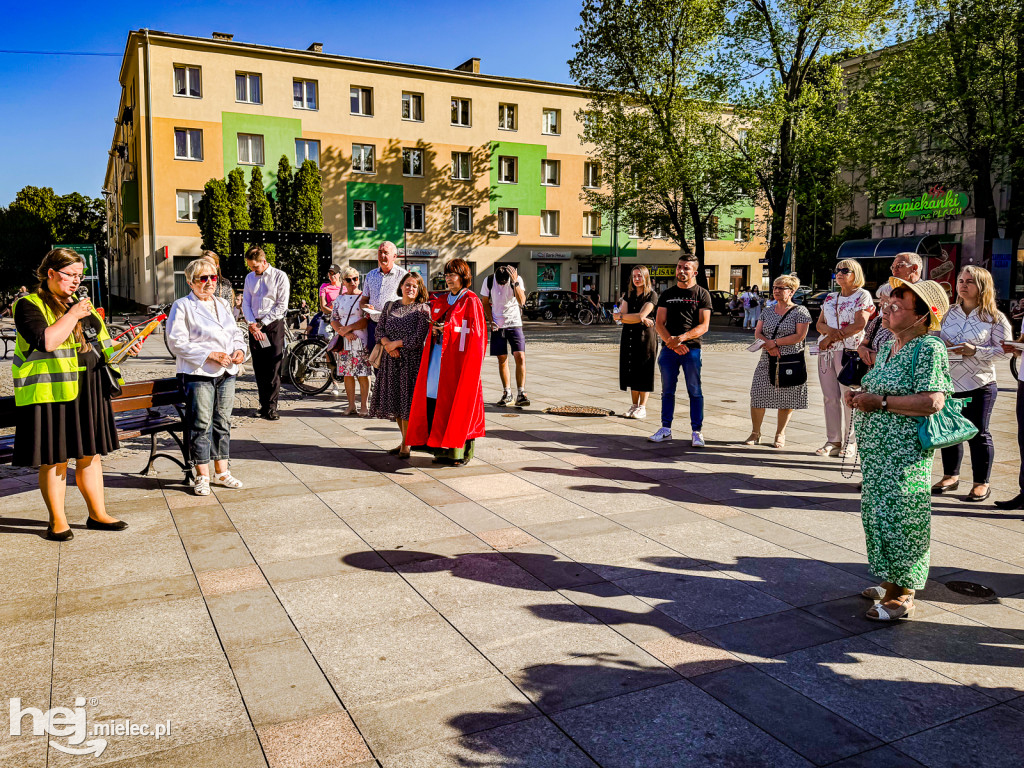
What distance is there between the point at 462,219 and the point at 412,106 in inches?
245

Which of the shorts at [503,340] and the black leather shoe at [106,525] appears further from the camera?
the shorts at [503,340]

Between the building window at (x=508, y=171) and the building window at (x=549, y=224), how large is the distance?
2802mm

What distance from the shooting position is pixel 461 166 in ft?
140

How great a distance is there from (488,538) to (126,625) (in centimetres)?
217

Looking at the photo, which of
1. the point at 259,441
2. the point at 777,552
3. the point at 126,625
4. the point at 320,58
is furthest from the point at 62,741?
the point at 320,58

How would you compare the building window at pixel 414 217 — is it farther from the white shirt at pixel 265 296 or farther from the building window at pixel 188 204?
the white shirt at pixel 265 296

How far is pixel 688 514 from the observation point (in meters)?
5.80

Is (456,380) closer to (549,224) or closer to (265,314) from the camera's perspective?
(265,314)

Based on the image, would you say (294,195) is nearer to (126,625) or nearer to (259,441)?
(259,441)

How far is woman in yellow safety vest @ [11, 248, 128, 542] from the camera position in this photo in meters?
4.88

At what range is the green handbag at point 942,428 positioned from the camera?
12.6ft

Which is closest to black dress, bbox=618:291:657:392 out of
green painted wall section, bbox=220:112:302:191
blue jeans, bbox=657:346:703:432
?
blue jeans, bbox=657:346:703:432

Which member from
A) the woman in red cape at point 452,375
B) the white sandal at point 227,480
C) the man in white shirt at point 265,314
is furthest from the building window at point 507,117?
the white sandal at point 227,480

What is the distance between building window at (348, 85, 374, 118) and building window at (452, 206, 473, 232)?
6.46 metres
